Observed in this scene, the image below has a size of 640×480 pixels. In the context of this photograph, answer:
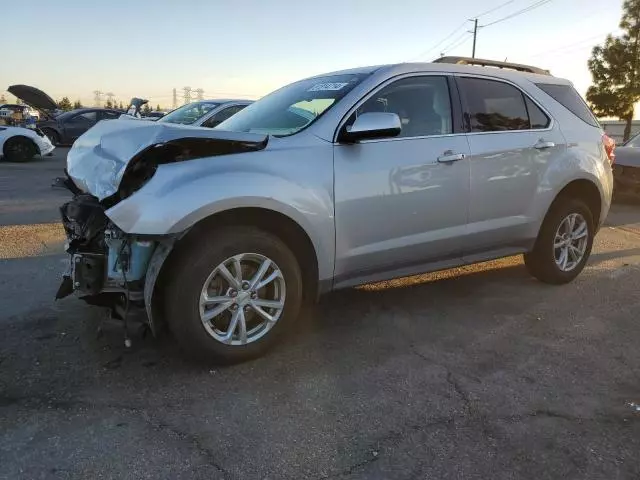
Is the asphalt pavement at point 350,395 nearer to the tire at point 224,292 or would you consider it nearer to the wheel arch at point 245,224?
the tire at point 224,292

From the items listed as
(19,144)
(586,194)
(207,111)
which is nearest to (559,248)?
(586,194)

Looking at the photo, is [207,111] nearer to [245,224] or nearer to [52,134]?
[245,224]

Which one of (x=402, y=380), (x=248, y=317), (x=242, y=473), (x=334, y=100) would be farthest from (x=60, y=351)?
(x=334, y=100)

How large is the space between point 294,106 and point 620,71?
109 feet

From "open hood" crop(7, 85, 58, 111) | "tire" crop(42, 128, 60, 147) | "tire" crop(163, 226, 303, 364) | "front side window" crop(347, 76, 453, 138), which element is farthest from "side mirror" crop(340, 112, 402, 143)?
"tire" crop(42, 128, 60, 147)

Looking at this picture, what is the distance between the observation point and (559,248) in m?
5.25

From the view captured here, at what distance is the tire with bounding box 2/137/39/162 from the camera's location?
15750mm

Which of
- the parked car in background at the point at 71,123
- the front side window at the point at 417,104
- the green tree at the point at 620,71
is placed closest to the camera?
the front side window at the point at 417,104

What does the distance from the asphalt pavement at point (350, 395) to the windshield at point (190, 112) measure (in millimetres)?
6428

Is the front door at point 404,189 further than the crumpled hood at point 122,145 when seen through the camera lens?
Yes

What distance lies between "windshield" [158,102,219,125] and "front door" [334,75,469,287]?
720 cm

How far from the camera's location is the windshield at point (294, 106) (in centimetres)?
391

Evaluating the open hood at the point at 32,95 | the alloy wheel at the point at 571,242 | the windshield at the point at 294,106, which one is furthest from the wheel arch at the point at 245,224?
the open hood at the point at 32,95

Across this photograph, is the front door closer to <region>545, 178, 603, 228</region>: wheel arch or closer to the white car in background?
<region>545, 178, 603, 228</region>: wheel arch
